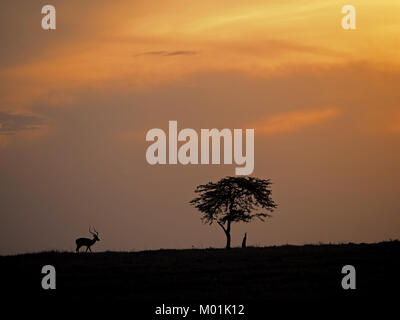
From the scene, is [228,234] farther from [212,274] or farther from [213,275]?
[213,275]

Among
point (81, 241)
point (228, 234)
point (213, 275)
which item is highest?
point (228, 234)

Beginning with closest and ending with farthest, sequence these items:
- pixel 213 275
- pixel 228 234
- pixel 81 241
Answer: pixel 213 275, pixel 81 241, pixel 228 234

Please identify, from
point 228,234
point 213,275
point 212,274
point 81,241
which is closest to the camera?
point 213,275

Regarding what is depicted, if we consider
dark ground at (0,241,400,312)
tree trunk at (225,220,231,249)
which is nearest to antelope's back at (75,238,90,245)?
dark ground at (0,241,400,312)

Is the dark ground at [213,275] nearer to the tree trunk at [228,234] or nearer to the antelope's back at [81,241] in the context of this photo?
the tree trunk at [228,234]

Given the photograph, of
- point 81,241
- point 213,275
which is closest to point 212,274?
point 213,275

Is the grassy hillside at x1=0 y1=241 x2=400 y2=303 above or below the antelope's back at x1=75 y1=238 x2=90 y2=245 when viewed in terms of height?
below

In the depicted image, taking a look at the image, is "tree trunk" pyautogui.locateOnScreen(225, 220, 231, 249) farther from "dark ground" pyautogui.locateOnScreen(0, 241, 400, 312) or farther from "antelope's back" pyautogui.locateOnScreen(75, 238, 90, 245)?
"antelope's back" pyautogui.locateOnScreen(75, 238, 90, 245)

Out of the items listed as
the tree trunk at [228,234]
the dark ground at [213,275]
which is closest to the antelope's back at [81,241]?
the dark ground at [213,275]

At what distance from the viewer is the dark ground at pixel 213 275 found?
108ft

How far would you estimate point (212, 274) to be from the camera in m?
39.3

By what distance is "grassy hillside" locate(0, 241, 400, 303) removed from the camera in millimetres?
33125

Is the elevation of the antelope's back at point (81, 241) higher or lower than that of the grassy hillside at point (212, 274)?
higher

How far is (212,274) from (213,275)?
0.38 meters
